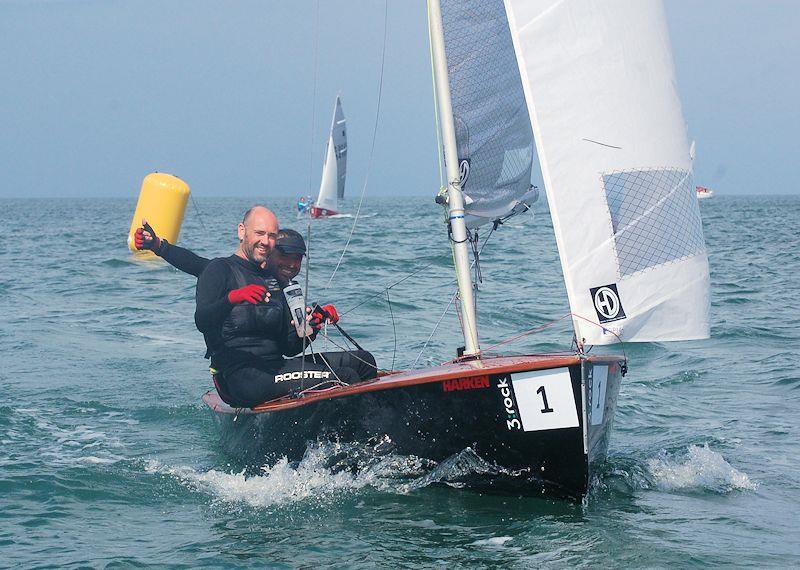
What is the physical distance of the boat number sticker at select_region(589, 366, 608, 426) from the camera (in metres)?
5.04

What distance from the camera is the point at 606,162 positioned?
5.14 m

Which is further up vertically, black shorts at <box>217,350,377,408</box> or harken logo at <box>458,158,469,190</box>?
harken logo at <box>458,158,469,190</box>

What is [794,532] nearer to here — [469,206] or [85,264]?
[469,206]

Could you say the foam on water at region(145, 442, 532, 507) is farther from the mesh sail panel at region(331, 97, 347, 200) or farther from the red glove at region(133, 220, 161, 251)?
the mesh sail panel at region(331, 97, 347, 200)

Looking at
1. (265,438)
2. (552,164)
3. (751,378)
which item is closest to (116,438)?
(265,438)

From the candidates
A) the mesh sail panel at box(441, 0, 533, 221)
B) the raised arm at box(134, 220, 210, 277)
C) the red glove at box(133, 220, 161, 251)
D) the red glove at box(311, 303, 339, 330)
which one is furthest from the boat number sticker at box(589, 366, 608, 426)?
the red glove at box(133, 220, 161, 251)

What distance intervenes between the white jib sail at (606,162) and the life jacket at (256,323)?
72.4 inches

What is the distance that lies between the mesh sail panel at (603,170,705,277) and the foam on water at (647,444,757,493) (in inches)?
54.5

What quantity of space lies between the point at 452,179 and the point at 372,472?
170 cm

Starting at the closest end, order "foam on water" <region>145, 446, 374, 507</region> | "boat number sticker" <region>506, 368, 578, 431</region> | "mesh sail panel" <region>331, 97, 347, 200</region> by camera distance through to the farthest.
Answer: "boat number sticker" <region>506, 368, 578, 431</region> < "foam on water" <region>145, 446, 374, 507</region> < "mesh sail panel" <region>331, 97, 347, 200</region>

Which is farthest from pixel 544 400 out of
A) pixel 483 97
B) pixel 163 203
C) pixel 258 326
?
pixel 163 203

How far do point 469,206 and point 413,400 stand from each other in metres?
1.45

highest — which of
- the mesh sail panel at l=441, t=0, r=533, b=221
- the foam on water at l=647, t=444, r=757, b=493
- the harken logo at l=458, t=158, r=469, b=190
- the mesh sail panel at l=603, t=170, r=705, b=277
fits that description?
the mesh sail panel at l=441, t=0, r=533, b=221

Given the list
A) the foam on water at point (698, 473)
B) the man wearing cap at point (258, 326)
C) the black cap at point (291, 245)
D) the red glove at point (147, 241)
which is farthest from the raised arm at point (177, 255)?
the foam on water at point (698, 473)
